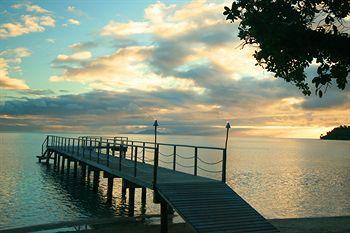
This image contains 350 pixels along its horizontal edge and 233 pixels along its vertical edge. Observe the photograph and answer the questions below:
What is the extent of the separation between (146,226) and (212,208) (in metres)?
6.00

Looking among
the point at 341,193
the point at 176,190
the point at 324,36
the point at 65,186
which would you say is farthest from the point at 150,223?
the point at 341,193

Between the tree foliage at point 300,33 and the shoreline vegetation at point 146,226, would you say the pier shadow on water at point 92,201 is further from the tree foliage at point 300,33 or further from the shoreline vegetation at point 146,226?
the tree foliage at point 300,33

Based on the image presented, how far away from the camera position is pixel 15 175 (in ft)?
146

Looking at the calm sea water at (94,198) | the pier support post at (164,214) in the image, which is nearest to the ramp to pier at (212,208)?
the pier support post at (164,214)

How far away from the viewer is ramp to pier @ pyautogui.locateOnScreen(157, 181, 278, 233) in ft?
42.0

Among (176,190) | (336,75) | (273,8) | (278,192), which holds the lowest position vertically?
(278,192)

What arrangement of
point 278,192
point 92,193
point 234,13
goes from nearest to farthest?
point 234,13 → point 92,193 → point 278,192

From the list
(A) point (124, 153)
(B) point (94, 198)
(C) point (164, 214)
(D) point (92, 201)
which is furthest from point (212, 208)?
(A) point (124, 153)

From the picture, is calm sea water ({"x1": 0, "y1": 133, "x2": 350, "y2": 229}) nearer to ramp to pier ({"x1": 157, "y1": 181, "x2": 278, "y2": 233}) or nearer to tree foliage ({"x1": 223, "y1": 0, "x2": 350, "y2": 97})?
ramp to pier ({"x1": 157, "y1": 181, "x2": 278, "y2": 233})

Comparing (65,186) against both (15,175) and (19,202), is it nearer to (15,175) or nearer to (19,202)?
(19,202)

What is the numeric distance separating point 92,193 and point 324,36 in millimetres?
24205

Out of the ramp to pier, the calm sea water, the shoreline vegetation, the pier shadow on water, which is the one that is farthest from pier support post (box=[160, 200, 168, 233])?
the calm sea water

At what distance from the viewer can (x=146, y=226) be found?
18.6 meters

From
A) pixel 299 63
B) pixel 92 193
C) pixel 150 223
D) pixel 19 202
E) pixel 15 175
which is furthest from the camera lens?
pixel 15 175
